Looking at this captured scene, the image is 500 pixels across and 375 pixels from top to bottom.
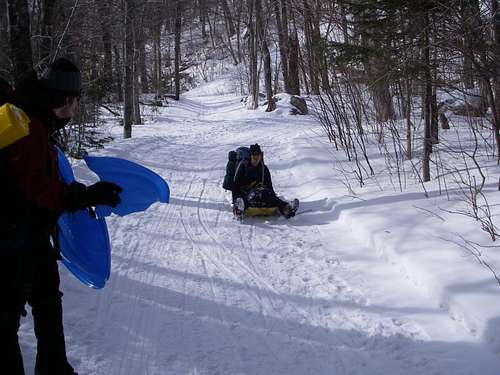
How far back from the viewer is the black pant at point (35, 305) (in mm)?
2330

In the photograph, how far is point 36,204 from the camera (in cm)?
234

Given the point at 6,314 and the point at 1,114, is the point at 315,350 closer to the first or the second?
the point at 6,314

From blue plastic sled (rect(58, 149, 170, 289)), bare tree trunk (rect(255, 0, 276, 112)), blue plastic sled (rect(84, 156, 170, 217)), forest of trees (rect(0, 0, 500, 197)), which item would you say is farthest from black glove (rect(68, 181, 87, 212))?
bare tree trunk (rect(255, 0, 276, 112))

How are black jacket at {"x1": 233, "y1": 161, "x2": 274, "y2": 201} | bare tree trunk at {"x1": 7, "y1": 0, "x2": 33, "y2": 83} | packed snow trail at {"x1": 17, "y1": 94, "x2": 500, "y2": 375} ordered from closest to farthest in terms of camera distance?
packed snow trail at {"x1": 17, "y1": 94, "x2": 500, "y2": 375} → bare tree trunk at {"x1": 7, "y1": 0, "x2": 33, "y2": 83} → black jacket at {"x1": 233, "y1": 161, "x2": 274, "y2": 201}

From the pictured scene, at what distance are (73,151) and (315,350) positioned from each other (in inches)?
371

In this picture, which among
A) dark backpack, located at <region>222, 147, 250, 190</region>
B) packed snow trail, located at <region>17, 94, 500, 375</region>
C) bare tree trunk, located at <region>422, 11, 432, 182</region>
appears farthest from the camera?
dark backpack, located at <region>222, 147, 250, 190</region>

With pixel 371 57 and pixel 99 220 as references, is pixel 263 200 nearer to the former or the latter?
pixel 371 57

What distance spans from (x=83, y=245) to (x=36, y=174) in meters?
1.17

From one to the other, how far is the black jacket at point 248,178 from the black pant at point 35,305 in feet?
15.7

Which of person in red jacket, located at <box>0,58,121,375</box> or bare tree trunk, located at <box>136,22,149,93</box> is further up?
bare tree trunk, located at <box>136,22,149,93</box>

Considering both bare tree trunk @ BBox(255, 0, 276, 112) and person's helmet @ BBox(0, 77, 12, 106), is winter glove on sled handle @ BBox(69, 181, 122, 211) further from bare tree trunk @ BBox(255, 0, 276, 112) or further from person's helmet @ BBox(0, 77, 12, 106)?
bare tree trunk @ BBox(255, 0, 276, 112)

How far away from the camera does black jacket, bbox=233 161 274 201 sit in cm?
751

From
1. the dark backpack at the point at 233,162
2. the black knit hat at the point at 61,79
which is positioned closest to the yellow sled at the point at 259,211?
the dark backpack at the point at 233,162

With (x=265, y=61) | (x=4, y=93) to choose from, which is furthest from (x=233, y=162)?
(x=265, y=61)
